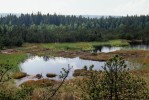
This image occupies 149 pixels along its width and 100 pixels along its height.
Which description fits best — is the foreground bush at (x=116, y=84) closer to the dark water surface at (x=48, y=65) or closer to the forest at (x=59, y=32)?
the dark water surface at (x=48, y=65)

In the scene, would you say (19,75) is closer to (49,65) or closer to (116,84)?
(49,65)

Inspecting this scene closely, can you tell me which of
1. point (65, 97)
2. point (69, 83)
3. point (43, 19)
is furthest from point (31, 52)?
point (43, 19)

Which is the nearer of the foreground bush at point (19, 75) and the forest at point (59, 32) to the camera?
the foreground bush at point (19, 75)

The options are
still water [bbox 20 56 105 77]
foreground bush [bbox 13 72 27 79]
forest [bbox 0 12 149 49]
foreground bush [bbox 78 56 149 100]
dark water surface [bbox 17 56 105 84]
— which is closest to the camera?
foreground bush [bbox 78 56 149 100]

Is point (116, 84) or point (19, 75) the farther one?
point (19, 75)

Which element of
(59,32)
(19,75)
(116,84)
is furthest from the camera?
(59,32)

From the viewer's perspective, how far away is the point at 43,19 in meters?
199

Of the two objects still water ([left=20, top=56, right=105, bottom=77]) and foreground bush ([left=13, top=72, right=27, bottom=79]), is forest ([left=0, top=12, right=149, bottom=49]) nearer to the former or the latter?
still water ([left=20, top=56, right=105, bottom=77])

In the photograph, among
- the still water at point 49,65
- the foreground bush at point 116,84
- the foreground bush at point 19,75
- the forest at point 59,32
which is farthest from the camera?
the forest at point 59,32

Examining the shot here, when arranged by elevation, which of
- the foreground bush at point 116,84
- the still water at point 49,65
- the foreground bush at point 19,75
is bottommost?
the still water at point 49,65

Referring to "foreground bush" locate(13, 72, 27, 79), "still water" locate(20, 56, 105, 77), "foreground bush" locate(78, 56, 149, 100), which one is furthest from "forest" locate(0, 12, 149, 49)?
"foreground bush" locate(78, 56, 149, 100)

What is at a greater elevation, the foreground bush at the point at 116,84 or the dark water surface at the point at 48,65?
the foreground bush at the point at 116,84

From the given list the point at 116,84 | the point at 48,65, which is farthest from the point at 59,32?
the point at 116,84

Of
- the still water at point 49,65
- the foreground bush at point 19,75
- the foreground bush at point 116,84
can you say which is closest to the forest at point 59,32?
the still water at point 49,65
